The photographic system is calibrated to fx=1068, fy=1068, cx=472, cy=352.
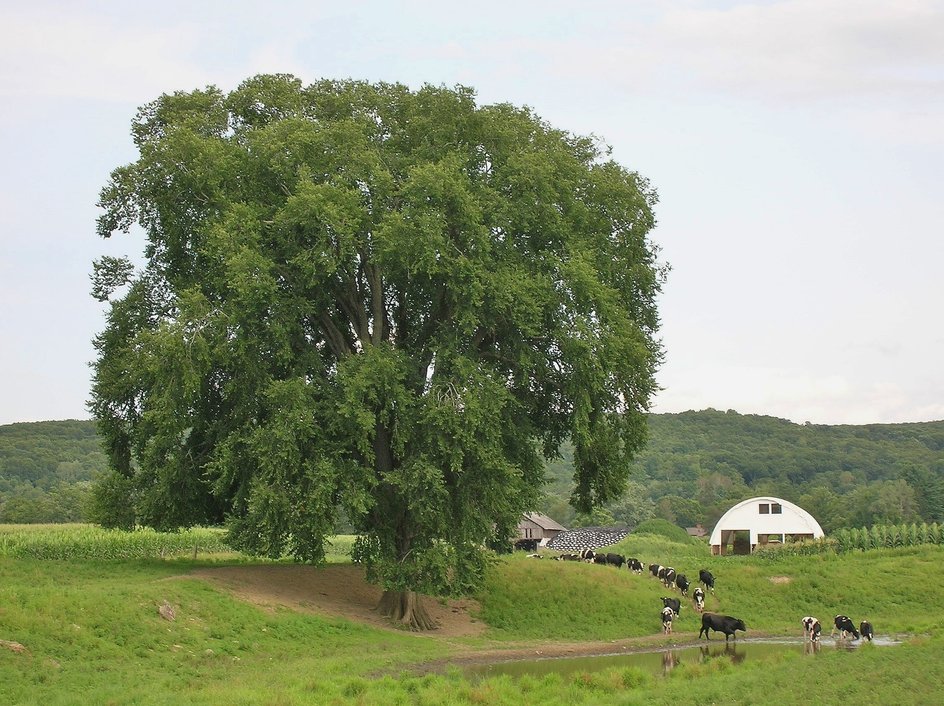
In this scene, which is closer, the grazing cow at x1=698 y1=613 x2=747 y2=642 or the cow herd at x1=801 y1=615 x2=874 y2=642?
the cow herd at x1=801 y1=615 x2=874 y2=642

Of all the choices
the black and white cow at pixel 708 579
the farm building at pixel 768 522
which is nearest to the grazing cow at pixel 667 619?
the black and white cow at pixel 708 579

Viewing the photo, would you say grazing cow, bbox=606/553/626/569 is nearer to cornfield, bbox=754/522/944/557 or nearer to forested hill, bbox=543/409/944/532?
cornfield, bbox=754/522/944/557

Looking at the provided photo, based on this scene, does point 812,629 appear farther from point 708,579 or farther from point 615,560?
A: point 615,560

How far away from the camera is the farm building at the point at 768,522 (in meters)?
67.3

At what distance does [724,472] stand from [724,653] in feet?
439

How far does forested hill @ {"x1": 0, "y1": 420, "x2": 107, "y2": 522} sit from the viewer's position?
103 metres

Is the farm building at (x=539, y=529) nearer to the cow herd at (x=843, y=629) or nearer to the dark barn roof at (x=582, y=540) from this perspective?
the dark barn roof at (x=582, y=540)

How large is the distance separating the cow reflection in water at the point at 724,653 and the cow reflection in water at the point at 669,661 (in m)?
0.77

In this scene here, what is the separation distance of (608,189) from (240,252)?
13.1 metres

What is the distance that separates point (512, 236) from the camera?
35.2 metres

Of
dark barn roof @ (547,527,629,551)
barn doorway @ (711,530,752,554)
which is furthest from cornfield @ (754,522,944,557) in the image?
dark barn roof @ (547,527,629,551)

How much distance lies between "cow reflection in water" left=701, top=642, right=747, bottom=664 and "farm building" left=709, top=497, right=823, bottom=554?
3259 centimetres

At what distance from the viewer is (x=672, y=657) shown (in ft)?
106

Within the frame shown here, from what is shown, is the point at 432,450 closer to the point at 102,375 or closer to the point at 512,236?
the point at 512,236
